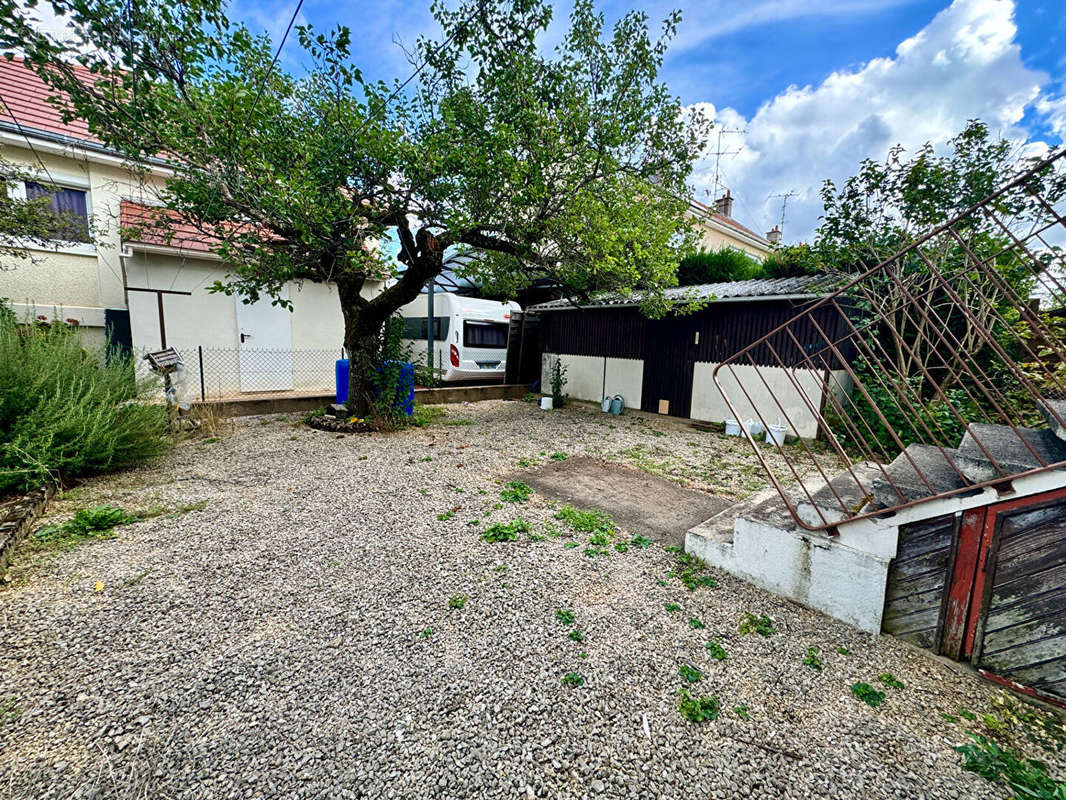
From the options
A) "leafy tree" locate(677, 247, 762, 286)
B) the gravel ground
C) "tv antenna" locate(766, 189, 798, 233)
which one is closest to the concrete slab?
the gravel ground

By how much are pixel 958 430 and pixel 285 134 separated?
8.65 metres

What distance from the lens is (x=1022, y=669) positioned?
180cm

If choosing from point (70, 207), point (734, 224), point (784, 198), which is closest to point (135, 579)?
point (70, 207)

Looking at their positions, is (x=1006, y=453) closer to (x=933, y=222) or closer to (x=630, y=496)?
(x=630, y=496)

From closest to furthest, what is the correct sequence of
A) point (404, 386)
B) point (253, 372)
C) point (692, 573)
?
point (692, 573) → point (404, 386) → point (253, 372)

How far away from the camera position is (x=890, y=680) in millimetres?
1837

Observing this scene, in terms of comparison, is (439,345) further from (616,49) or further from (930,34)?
(930,34)

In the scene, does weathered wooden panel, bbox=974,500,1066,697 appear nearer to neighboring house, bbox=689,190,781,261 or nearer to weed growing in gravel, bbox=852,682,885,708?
weed growing in gravel, bbox=852,682,885,708

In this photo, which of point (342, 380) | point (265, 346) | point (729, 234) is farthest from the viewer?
Answer: point (729, 234)

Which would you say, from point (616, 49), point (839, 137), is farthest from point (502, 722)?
point (839, 137)

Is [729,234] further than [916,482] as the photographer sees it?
Yes

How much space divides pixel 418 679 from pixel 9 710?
1468 millimetres

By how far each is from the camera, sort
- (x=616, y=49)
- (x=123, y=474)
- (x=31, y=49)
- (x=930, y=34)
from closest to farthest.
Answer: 1. (x=31, y=49)
2. (x=123, y=474)
3. (x=930, y=34)
4. (x=616, y=49)

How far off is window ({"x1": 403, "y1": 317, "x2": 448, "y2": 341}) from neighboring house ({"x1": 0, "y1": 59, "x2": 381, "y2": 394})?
3396mm
